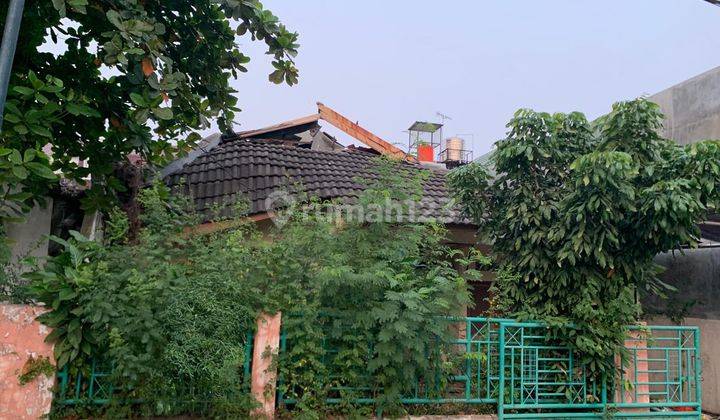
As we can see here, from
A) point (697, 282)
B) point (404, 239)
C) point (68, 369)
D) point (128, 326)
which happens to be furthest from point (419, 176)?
point (697, 282)

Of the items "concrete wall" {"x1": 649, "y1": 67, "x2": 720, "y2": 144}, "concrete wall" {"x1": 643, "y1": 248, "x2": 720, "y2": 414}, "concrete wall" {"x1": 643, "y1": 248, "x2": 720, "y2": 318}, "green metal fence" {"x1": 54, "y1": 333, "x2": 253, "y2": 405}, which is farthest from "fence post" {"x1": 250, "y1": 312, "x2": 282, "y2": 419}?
"concrete wall" {"x1": 649, "y1": 67, "x2": 720, "y2": 144}

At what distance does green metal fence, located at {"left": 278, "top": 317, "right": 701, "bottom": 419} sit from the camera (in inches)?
199

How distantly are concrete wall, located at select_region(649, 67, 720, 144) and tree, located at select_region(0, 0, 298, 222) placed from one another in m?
5.63

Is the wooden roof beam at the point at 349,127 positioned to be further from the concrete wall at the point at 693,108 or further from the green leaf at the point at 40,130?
the green leaf at the point at 40,130

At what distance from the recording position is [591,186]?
4961 mm

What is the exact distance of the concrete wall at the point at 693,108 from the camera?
702 cm

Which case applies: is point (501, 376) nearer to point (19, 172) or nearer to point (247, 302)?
point (247, 302)

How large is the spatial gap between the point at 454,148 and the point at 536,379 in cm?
1455

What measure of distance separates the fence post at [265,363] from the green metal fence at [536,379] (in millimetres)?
1258

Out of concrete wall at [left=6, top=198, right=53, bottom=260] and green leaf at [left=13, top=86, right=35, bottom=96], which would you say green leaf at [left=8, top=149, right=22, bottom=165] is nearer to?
green leaf at [left=13, top=86, right=35, bottom=96]

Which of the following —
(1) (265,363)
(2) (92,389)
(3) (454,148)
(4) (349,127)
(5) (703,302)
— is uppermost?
(3) (454,148)

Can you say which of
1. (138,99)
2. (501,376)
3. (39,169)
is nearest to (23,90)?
(39,169)

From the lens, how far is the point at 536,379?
520 cm

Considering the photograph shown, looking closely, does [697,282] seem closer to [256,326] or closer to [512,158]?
[512,158]
